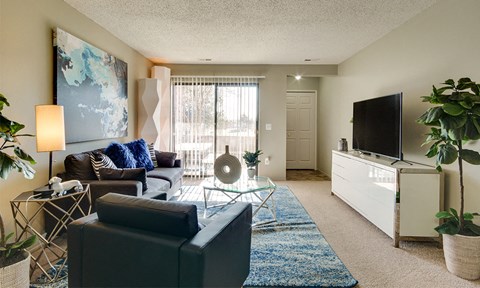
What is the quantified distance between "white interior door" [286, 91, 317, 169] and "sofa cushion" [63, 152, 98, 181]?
538cm

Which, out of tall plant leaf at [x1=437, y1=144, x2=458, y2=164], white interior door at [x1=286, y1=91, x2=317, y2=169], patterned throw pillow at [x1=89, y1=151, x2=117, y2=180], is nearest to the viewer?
tall plant leaf at [x1=437, y1=144, x2=458, y2=164]

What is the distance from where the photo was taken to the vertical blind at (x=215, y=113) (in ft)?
19.7

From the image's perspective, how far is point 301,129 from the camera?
7.42 metres

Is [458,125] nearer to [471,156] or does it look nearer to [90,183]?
[471,156]

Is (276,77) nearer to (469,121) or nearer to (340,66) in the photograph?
(340,66)

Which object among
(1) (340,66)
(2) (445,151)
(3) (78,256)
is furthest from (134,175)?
(1) (340,66)

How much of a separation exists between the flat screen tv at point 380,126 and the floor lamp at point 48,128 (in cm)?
340

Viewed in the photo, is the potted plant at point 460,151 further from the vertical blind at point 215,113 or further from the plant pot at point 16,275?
the vertical blind at point 215,113

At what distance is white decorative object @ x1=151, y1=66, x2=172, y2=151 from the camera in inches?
221

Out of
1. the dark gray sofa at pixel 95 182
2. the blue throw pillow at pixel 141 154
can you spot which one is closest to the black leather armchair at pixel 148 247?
the dark gray sofa at pixel 95 182

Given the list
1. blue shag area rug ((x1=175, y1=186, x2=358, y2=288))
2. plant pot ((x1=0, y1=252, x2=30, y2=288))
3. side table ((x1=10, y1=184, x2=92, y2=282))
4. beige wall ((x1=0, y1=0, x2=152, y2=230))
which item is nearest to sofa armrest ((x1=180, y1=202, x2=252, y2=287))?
blue shag area rug ((x1=175, y1=186, x2=358, y2=288))

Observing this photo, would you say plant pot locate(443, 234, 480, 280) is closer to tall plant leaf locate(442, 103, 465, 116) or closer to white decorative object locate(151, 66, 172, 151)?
tall plant leaf locate(442, 103, 465, 116)

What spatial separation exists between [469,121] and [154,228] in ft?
8.02

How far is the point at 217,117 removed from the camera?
6.01m
